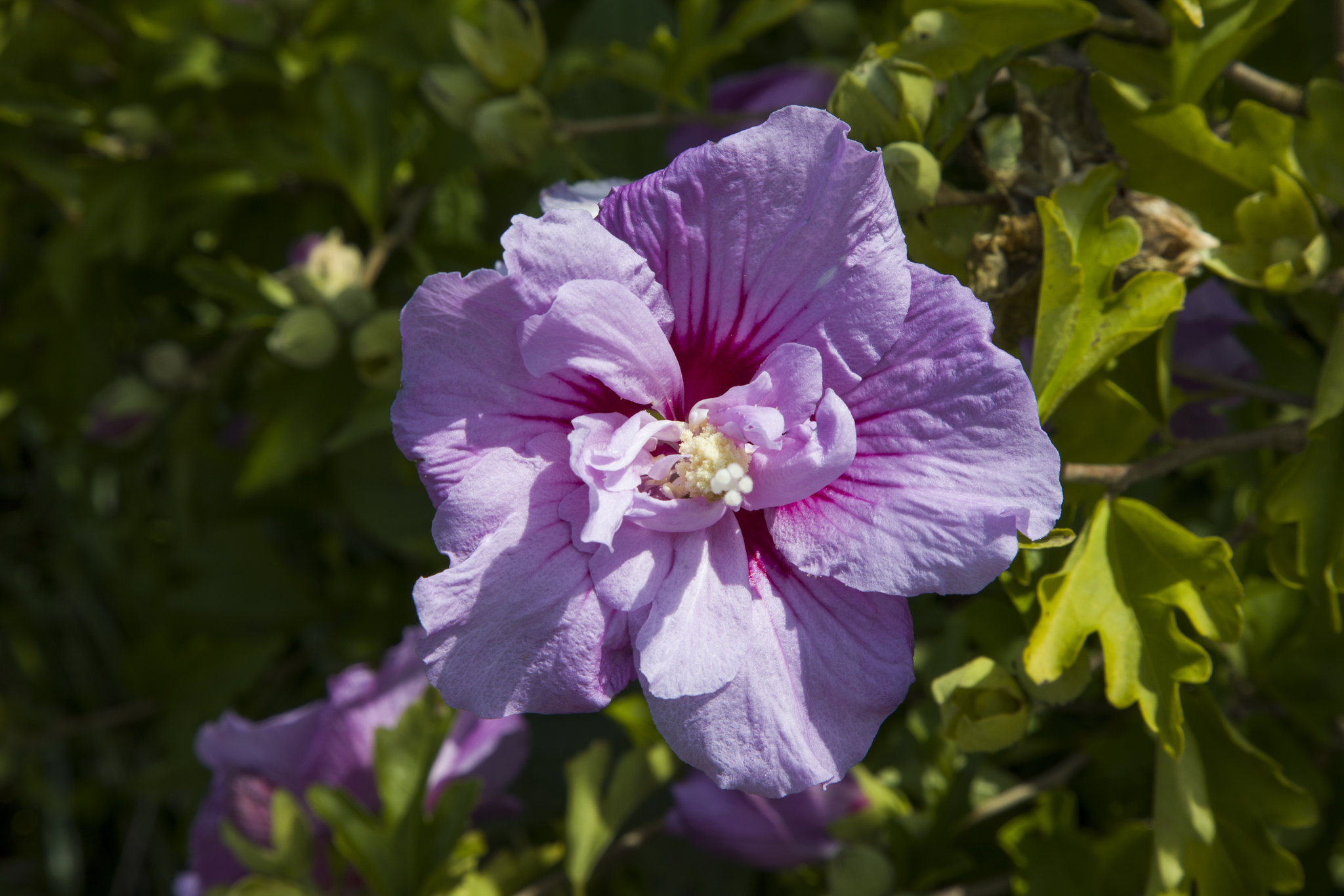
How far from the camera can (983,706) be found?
1088 millimetres

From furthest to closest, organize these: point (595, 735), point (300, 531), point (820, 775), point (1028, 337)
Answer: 1. point (300, 531)
2. point (595, 735)
3. point (1028, 337)
4. point (820, 775)

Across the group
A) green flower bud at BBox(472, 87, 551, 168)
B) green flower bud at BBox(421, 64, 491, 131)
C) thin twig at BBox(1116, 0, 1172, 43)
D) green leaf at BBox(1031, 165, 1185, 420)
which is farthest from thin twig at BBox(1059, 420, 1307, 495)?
green flower bud at BBox(421, 64, 491, 131)

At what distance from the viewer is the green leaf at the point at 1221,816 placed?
111 centimetres

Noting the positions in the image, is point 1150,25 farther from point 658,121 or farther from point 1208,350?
point 658,121

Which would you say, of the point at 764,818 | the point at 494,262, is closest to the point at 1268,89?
the point at 494,262

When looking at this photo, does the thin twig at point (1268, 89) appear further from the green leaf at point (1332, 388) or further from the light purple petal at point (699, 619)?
the light purple petal at point (699, 619)

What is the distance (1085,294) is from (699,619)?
470mm

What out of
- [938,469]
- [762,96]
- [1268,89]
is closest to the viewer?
[938,469]

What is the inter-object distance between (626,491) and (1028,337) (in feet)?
1.62

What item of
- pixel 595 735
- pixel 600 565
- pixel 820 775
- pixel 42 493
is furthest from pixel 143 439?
pixel 820 775

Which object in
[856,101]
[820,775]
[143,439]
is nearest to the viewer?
[820,775]

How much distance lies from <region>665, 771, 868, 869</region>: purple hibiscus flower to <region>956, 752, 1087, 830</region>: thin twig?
15cm

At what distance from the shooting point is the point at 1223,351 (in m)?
1.44

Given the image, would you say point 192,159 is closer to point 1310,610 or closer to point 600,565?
point 600,565
